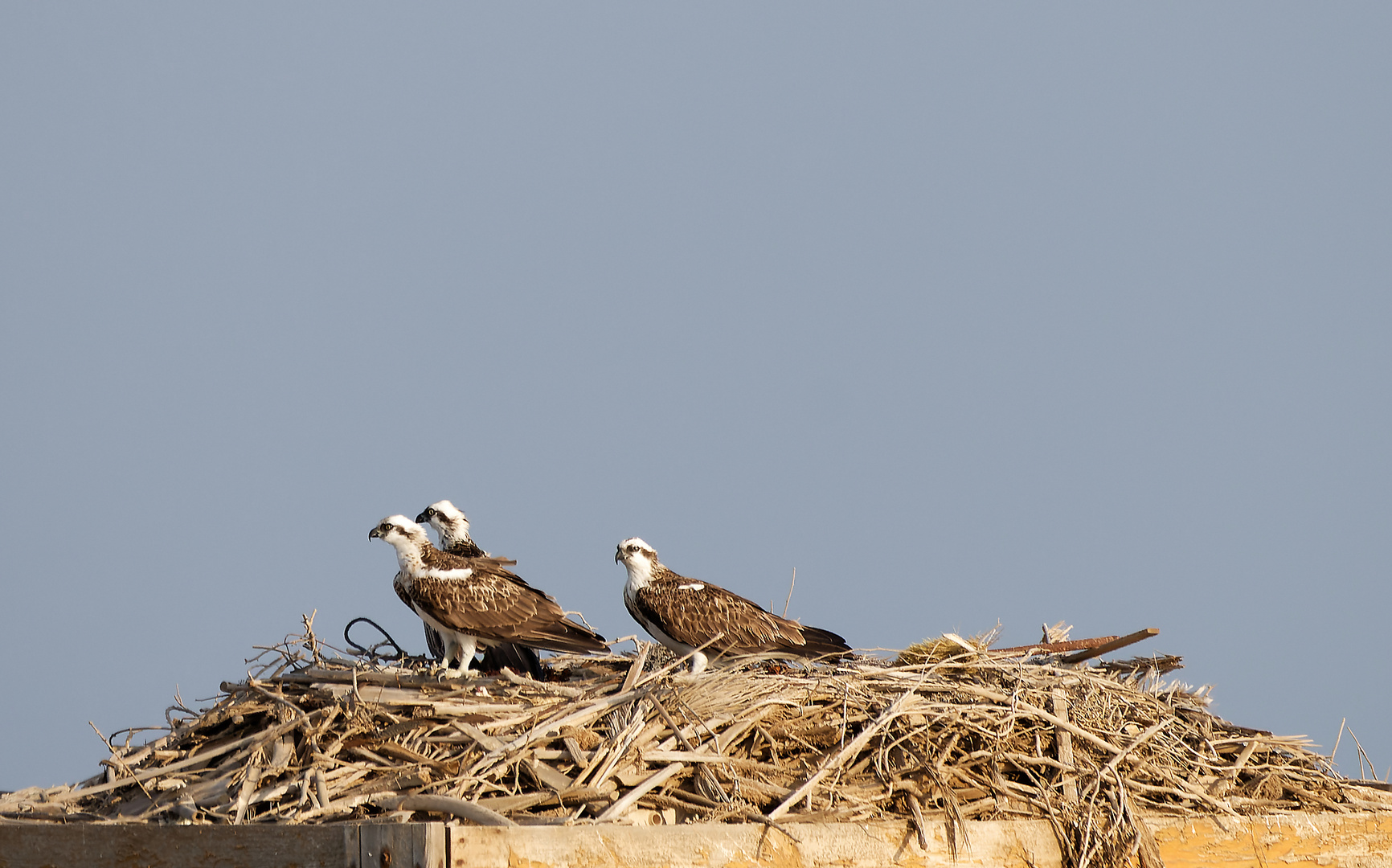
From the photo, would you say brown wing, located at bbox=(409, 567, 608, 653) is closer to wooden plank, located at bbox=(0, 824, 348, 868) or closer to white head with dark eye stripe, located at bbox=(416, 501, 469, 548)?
white head with dark eye stripe, located at bbox=(416, 501, 469, 548)

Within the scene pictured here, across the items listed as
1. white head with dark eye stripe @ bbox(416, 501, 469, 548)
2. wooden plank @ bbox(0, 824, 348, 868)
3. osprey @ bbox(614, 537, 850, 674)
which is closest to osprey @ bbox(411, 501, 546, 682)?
white head with dark eye stripe @ bbox(416, 501, 469, 548)

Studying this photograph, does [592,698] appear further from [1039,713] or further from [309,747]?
[1039,713]

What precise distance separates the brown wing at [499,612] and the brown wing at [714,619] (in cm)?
62

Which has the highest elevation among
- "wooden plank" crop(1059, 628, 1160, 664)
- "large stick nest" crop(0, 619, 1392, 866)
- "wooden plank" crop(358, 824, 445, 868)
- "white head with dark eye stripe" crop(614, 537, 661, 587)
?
"white head with dark eye stripe" crop(614, 537, 661, 587)

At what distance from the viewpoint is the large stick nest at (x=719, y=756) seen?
5004 mm

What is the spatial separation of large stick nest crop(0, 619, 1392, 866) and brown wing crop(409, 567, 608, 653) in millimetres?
1103

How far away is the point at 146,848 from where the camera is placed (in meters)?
4.91

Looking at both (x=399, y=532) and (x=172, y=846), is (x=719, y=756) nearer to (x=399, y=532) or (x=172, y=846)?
(x=172, y=846)

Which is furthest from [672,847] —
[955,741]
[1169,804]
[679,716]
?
[1169,804]

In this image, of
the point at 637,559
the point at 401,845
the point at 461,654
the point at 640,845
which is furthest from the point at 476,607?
the point at 401,845

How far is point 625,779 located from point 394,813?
865 millimetres

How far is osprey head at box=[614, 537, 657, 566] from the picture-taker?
8.35 metres

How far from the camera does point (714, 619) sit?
793cm

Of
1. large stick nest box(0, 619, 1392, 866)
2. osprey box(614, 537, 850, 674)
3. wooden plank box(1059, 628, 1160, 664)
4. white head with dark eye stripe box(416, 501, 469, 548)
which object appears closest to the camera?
large stick nest box(0, 619, 1392, 866)
